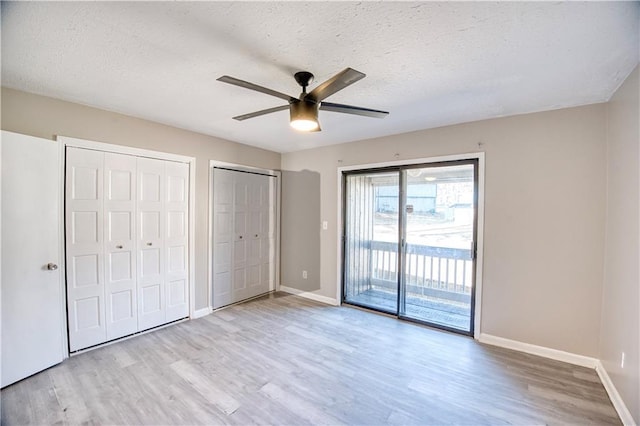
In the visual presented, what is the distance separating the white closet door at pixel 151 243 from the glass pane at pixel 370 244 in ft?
8.31

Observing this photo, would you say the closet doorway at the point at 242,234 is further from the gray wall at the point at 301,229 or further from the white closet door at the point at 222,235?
the gray wall at the point at 301,229

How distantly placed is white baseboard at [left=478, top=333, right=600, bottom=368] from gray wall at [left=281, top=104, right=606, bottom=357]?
1.9 inches

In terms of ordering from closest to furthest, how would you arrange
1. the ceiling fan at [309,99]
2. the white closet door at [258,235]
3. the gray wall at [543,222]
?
1. the ceiling fan at [309,99]
2. the gray wall at [543,222]
3. the white closet door at [258,235]

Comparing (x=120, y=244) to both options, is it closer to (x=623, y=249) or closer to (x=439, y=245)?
(x=439, y=245)

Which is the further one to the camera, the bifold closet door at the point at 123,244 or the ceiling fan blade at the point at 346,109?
the bifold closet door at the point at 123,244

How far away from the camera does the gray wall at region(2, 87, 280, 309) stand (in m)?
2.34

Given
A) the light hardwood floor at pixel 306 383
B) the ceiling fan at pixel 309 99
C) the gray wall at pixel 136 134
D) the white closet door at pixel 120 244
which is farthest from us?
the white closet door at pixel 120 244

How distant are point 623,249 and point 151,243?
14.7 ft

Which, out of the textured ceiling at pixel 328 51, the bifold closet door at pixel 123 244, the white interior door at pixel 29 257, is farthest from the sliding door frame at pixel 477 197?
the white interior door at pixel 29 257

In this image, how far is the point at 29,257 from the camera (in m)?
2.25

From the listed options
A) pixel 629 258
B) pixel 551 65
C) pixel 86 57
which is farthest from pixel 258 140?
pixel 629 258

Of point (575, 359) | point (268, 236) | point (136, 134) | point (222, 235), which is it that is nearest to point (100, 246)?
point (136, 134)

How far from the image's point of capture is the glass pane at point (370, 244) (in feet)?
12.8

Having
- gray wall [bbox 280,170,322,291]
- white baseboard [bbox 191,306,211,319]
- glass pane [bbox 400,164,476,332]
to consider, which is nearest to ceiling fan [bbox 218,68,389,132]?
glass pane [bbox 400,164,476,332]
